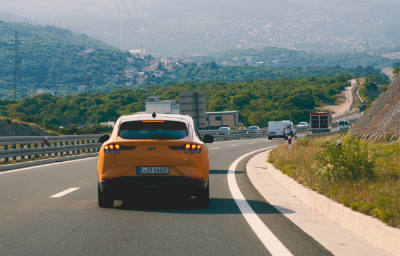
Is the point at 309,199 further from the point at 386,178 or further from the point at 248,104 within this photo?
the point at 248,104

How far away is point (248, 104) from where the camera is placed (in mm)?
180375

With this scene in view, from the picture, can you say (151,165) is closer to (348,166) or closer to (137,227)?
(137,227)

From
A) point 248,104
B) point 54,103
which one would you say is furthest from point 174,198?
point 248,104

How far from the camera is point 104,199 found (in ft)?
37.0

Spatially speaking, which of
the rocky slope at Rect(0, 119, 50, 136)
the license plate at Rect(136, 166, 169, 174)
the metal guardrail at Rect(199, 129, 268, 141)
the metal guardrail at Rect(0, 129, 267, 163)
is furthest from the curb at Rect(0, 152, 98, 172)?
the rocky slope at Rect(0, 119, 50, 136)

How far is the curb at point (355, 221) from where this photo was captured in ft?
24.0

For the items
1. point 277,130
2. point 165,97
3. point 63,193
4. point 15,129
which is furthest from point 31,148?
point 165,97

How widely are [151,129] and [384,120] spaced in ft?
51.9

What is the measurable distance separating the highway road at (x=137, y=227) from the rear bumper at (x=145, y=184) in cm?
38

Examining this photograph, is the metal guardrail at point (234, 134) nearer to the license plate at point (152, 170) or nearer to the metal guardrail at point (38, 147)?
the metal guardrail at point (38, 147)

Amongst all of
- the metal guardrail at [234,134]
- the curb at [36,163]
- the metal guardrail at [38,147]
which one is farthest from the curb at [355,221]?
the metal guardrail at [234,134]

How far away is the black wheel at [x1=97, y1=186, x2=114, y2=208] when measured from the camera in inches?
440

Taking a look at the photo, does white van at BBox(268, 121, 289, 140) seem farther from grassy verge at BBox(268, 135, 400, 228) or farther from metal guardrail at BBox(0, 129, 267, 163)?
grassy verge at BBox(268, 135, 400, 228)

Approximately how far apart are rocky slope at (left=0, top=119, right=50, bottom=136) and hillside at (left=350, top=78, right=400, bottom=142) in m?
38.1
